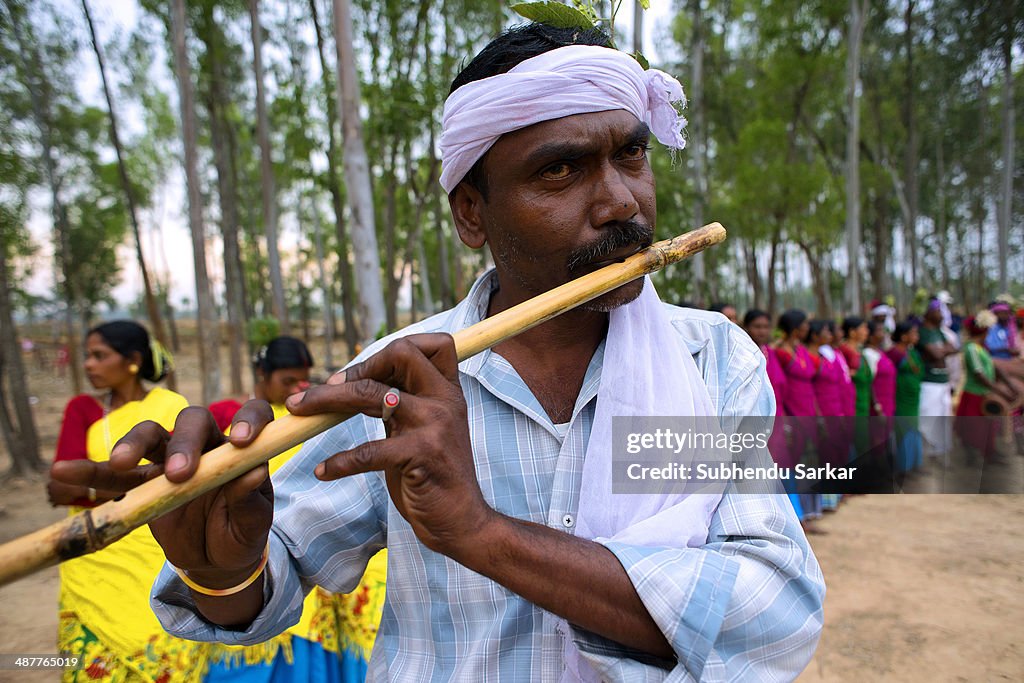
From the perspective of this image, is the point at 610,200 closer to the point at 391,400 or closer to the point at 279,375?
the point at 391,400

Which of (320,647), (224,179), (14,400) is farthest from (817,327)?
(224,179)

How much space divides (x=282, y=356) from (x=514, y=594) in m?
3.47

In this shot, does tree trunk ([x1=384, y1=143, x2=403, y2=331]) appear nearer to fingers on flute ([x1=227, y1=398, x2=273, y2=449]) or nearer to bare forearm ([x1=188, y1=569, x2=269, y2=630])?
bare forearm ([x1=188, y1=569, x2=269, y2=630])

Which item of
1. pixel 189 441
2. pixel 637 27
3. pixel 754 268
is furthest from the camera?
pixel 754 268

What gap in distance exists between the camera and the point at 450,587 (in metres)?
1.24

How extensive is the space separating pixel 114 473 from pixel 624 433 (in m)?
0.88

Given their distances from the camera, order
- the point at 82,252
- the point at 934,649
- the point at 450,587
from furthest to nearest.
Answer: the point at 82,252, the point at 934,649, the point at 450,587

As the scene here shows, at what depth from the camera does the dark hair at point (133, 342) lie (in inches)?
141

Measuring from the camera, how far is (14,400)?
898cm

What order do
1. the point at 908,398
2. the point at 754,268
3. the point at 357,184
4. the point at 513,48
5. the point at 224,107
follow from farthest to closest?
1. the point at 754,268
2. the point at 224,107
3. the point at 908,398
4. the point at 357,184
5. the point at 513,48

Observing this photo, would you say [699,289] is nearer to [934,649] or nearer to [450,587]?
[934,649]

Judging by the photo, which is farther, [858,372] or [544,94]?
[858,372]

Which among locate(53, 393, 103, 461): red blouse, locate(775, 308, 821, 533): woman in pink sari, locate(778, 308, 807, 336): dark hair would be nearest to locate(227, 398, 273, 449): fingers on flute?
locate(53, 393, 103, 461): red blouse

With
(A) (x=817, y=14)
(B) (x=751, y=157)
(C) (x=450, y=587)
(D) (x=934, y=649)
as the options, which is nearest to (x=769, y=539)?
(C) (x=450, y=587)
